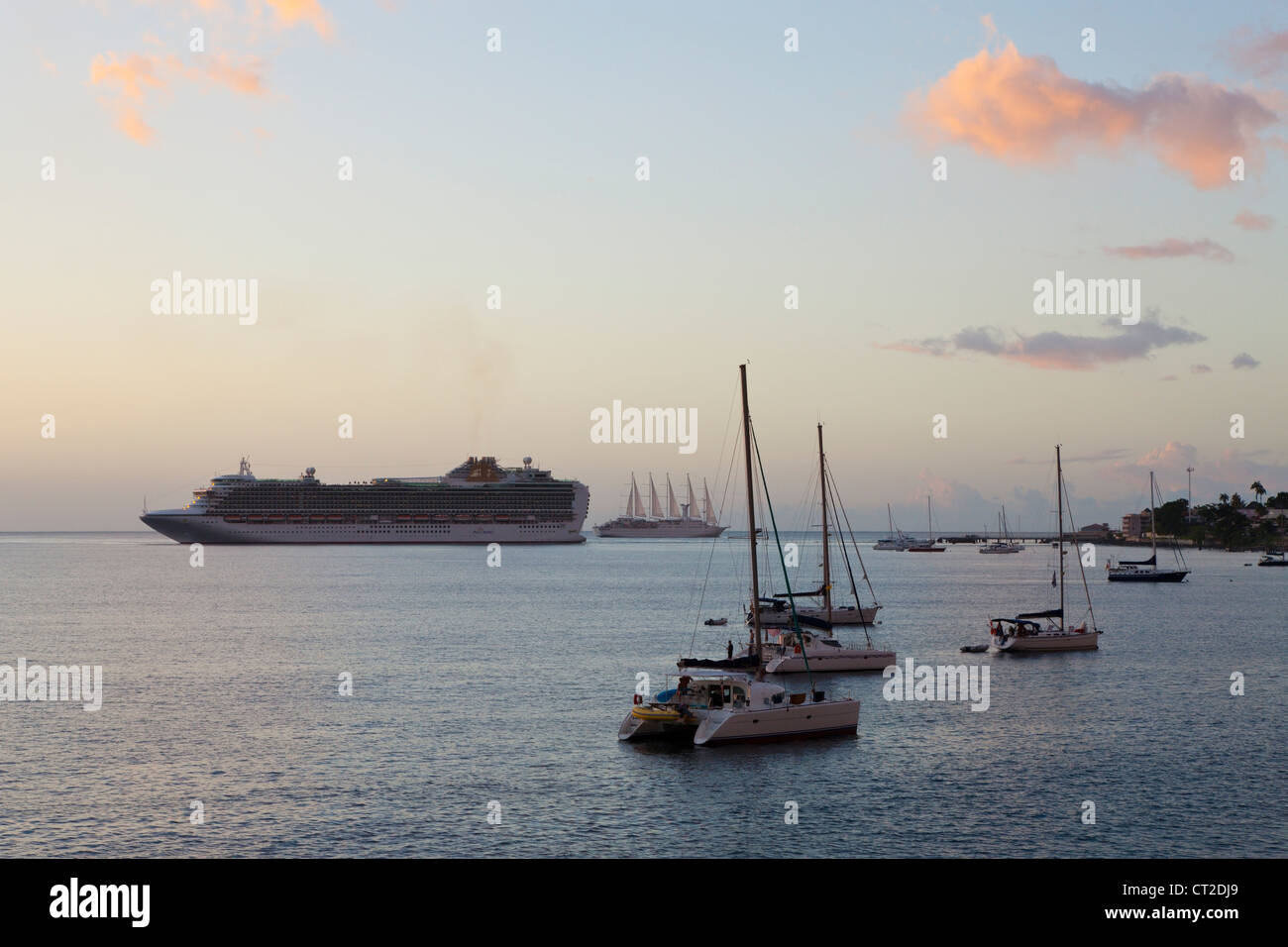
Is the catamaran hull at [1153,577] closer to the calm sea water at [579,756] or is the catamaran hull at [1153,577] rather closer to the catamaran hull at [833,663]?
the calm sea water at [579,756]

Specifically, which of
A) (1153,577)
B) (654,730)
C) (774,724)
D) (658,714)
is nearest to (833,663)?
(774,724)

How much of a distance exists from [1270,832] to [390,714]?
25.0 m

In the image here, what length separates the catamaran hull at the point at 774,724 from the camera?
3052 cm

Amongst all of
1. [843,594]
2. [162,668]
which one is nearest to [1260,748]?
[162,668]

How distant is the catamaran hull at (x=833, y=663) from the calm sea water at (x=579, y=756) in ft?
3.34

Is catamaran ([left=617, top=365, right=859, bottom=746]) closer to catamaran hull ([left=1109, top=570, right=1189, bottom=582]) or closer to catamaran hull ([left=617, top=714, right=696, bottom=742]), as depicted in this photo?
catamaran hull ([left=617, top=714, right=696, bottom=742])

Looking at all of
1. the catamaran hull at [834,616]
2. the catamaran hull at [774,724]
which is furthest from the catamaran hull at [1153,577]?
the catamaran hull at [774,724]

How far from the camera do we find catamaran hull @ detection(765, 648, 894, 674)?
46.0 m

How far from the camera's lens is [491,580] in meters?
116

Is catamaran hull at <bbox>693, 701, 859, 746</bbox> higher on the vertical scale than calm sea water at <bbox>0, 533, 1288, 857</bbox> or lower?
higher

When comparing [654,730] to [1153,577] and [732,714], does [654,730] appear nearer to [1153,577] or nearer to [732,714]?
[732,714]

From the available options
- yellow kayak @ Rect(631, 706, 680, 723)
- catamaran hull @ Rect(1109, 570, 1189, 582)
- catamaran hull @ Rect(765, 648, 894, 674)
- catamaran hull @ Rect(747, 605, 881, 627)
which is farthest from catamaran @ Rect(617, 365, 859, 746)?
catamaran hull @ Rect(1109, 570, 1189, 582)
